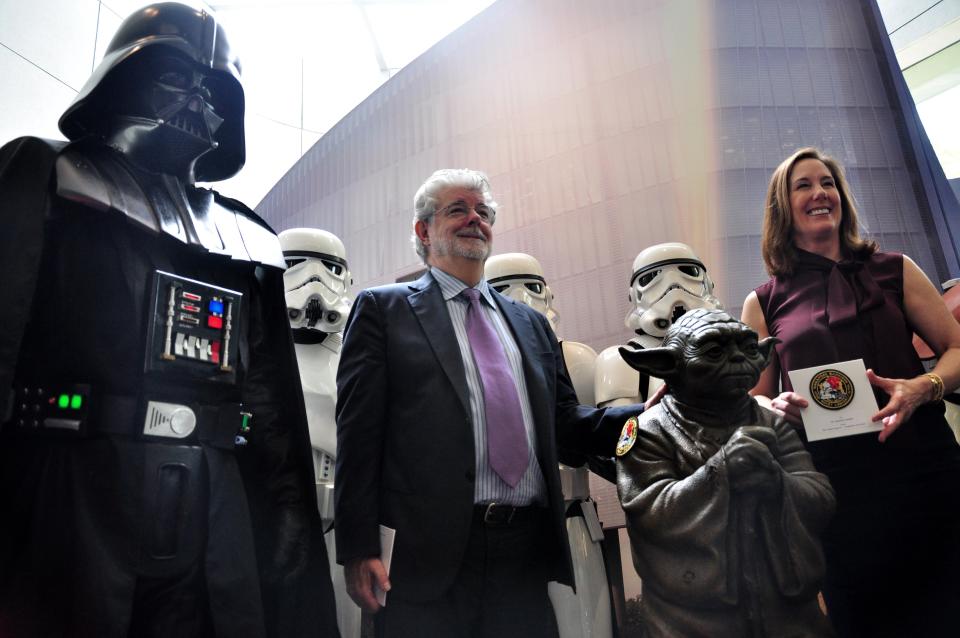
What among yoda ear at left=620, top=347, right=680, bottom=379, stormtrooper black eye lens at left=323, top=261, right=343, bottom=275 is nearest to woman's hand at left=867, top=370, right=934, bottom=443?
yoda ear at left=620, top=347, right=680, bottom=379

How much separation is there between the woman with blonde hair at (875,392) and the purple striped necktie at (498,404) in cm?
81

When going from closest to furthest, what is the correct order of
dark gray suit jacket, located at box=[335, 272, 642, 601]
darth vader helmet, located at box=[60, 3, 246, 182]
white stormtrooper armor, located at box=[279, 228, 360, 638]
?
dark gray suit jacket, located at box=[335, 272, 642, 601], darth vader helmet, located at box=[60, 3, 246, 182], white stormtrooper armor, located at box=[279, 228, 360, 638]

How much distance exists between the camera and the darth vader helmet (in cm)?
213

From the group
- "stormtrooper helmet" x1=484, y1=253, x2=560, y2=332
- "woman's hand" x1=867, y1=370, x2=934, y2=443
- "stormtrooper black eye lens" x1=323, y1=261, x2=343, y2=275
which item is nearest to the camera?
"woman's hand" x1=867, y1=370, x2=934, y2=443

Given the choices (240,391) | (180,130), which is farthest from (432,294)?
(180,130)

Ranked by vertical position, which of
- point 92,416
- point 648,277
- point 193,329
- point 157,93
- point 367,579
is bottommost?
point 367,579

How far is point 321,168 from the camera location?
9609mm

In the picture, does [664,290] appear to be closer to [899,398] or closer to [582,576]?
[582,576]

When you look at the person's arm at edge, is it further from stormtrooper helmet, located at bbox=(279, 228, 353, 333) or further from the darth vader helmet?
stormtrooper helmet, located at bbox=(279, 228, 353, 333)

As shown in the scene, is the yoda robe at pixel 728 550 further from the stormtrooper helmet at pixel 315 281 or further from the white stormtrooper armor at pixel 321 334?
the stormtrooper helmet at pixel 315 281

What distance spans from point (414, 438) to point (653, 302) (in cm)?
228

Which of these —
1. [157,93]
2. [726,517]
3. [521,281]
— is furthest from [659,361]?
[521,281]

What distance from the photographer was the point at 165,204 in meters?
2.03

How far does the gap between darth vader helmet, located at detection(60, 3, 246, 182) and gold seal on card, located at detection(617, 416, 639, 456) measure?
5.26 feet
